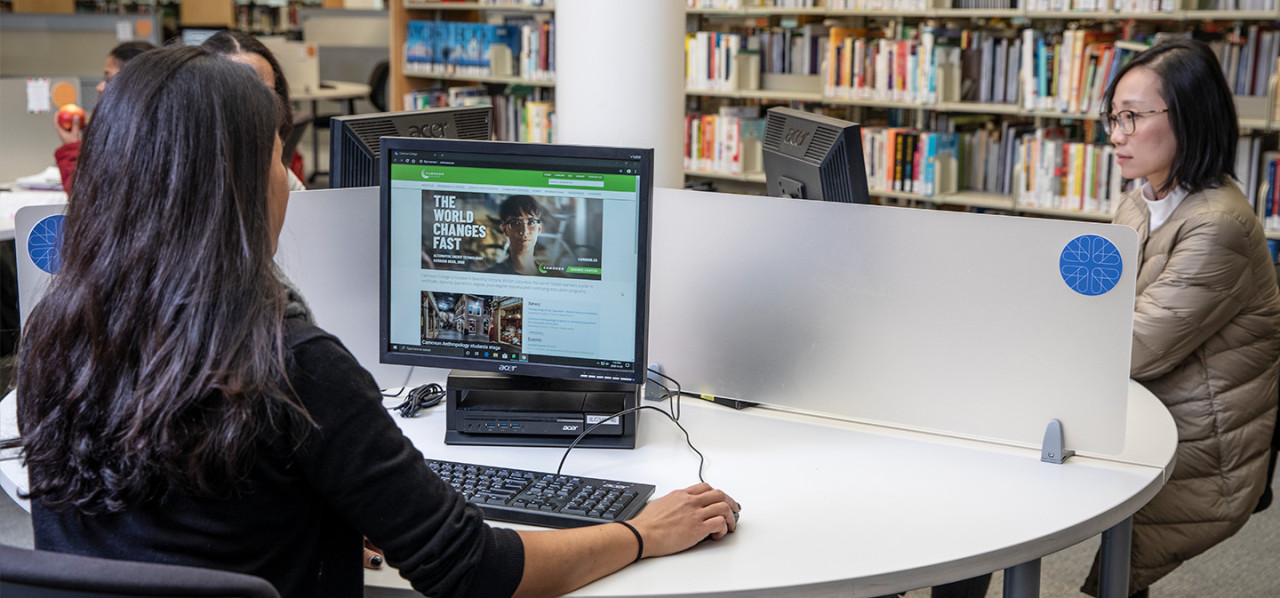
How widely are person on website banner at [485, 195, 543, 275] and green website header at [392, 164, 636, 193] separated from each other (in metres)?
0.03

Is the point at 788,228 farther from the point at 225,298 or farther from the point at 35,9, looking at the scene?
the point at 35,9

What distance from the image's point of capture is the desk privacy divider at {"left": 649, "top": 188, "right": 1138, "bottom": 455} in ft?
4.98

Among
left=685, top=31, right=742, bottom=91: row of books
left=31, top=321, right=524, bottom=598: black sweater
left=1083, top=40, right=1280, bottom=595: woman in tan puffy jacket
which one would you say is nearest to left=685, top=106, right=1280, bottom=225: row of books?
left=685, top=31, right=742, bottom=91: row of books

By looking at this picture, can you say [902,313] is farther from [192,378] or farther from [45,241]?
[45,241]

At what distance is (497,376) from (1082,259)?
845 mm

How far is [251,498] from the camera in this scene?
39.3 inches

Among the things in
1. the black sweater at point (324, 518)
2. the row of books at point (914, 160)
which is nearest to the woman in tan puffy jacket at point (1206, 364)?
the black sweater at point (324, 518)

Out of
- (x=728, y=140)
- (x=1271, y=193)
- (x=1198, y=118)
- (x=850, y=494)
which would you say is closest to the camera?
(x=850, y=494)

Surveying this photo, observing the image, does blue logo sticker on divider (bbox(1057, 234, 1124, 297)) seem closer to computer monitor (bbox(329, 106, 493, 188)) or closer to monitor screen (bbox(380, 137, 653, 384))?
monitor screen (bbox(380, 137, 653, 384))

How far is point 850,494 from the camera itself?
1427 millimetres

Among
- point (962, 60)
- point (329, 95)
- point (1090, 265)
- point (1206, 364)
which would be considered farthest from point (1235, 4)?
point (329, 95)

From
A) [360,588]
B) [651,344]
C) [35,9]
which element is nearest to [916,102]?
[651,344]

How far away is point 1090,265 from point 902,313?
26 cm

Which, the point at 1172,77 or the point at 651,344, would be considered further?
the point at 1172,77
